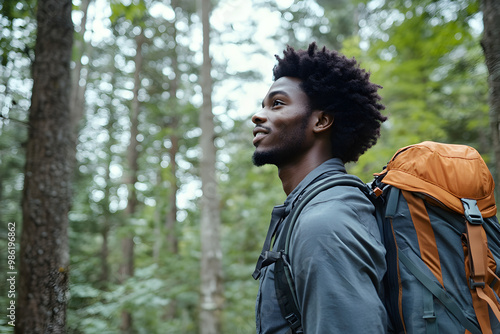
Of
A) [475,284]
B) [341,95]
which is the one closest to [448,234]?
[475,284]

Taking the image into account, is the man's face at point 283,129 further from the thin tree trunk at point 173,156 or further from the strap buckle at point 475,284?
the thin tree trunk at point 173,156

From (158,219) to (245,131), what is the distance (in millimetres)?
5108

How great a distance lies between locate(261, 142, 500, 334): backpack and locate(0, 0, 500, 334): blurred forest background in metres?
2.99

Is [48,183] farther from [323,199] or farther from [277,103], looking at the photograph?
[323,199]

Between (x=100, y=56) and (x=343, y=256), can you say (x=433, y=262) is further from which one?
(x=100, y=56)

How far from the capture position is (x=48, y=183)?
3654mm

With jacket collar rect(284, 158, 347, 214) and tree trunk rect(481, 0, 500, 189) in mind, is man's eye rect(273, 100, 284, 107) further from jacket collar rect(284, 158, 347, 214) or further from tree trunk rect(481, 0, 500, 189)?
Result: tree trunk rect(481, 0, 500, 189)

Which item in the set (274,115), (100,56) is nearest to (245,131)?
(100,56)

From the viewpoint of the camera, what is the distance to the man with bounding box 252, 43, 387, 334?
1.25m

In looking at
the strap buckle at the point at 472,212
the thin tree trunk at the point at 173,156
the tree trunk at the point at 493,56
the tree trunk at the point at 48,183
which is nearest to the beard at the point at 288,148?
the strap buckle at the point at 472,212

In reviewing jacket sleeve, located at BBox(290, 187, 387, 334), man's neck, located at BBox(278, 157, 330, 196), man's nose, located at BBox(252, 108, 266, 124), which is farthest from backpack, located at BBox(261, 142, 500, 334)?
man's nose, located at BBox(252, 108, 266, 124)

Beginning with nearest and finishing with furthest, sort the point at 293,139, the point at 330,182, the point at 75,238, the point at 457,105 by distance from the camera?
the point at 330,182 → the point at 293,139 → the point at 75,238 → the point at 457,105

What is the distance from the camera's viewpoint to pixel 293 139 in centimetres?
209

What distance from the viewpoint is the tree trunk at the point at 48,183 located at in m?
3.33
